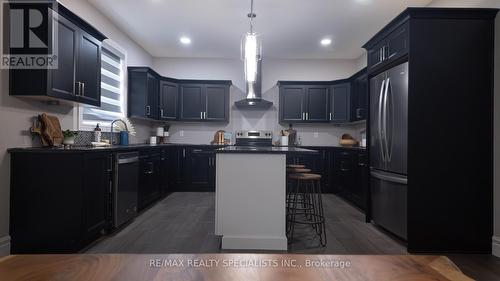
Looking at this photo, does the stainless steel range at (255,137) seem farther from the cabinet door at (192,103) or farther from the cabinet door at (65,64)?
the cabinet door at (65,64)

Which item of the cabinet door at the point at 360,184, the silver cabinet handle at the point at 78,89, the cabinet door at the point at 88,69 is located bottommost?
the cabinet door at the point at 360,184

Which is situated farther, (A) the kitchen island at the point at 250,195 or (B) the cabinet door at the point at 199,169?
(B) the cabinet door at the point at 199,169

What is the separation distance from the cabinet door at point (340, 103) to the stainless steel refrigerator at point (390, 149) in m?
1.97

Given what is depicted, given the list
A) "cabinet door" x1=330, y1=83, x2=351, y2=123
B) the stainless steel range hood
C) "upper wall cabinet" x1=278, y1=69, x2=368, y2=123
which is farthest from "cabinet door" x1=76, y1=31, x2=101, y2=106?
"cabinet door" x1=330, y1=83, x2=351, y2=123

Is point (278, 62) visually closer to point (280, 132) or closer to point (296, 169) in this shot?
point (280, 132)

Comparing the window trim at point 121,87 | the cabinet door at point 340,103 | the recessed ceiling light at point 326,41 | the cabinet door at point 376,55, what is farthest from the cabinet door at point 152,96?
the cabinet door at point 376,55

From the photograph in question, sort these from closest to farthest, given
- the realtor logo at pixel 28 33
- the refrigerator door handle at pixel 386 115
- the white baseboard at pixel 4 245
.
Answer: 1. the white baseboard at pixel 4 245
2. the realtor logo at pixel 28 33
3. the refrigerator door handle at pixel 386 115

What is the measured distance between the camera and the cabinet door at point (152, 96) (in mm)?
4926

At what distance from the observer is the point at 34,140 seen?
2719mm

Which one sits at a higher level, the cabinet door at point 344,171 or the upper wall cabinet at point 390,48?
the upper wall cabinet at point 390,48

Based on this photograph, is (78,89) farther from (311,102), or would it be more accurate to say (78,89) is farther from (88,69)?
(311,102)

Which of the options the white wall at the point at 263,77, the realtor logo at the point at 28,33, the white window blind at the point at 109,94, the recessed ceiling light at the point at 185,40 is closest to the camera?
the realtor logo at the point at 28,33

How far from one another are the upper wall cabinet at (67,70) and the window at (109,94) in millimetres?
598

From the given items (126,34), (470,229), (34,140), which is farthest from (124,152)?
(470,229)
